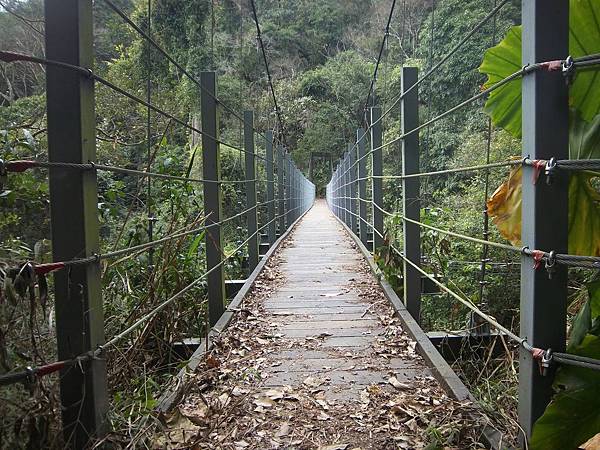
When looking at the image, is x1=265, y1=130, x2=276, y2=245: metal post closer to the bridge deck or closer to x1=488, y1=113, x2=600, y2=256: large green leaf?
the bridge deck

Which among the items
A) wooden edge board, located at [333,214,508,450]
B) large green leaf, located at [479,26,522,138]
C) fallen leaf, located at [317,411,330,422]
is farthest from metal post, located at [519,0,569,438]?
fallen leaf, located at [317,411,330,422]

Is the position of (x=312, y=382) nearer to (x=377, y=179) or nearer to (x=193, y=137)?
(x=377, y=179)

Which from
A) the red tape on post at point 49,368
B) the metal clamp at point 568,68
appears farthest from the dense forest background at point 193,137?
the metal clamp at point 568,68

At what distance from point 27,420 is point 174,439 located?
41 centimetres

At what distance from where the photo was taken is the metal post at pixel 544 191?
96cm

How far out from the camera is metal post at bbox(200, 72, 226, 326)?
89.1 inches

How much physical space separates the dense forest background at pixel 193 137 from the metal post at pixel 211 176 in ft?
0.27

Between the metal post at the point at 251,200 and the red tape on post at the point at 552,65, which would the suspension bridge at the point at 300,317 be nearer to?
the red tape on post at the point at 552,65

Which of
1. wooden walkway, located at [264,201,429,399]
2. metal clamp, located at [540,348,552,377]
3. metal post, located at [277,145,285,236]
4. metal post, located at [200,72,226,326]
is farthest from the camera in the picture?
metal post, located at [277,145,285,236]

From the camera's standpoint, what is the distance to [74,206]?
1008mm

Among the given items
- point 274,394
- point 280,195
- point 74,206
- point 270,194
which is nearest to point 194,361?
point 274,394

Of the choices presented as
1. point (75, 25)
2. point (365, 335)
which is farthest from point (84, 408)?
point (365, 335)

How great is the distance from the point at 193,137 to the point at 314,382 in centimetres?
878

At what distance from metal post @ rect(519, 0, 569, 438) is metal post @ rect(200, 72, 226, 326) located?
4.85 ft
